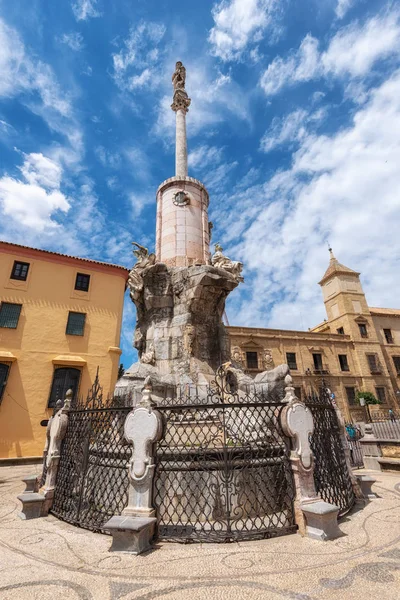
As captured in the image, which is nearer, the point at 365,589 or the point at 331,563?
the point at 365,589

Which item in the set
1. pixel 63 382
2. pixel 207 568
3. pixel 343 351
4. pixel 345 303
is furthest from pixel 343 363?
pixel 207 568

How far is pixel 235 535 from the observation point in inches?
176

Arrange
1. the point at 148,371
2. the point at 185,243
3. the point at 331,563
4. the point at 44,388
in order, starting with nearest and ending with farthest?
the point at 331,563
the point at 148,371
the point at 185,243
the point at 44,388

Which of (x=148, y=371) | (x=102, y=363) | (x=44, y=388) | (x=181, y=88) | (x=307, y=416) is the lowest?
(x=307, y=416)

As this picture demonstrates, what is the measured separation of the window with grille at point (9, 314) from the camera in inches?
718

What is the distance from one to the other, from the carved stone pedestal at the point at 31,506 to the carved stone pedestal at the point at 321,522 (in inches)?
194

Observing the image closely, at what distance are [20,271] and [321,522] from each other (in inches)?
826

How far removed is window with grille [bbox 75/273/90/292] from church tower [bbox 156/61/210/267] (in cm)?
1176

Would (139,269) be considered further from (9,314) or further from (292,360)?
(292,360)

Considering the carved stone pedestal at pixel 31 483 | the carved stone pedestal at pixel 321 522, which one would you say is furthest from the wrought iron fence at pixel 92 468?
the carved stone pedestal at pixel 321 522

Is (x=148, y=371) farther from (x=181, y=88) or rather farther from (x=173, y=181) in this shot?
(x=181, y=88)

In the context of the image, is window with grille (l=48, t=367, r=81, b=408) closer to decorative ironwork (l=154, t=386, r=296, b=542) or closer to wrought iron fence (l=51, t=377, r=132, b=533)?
wrought iron fence (l=51, t=377, r=132, b=533)

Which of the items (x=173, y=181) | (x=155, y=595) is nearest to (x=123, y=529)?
(x=155, y=595)

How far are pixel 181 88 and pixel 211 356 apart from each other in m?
12.6
